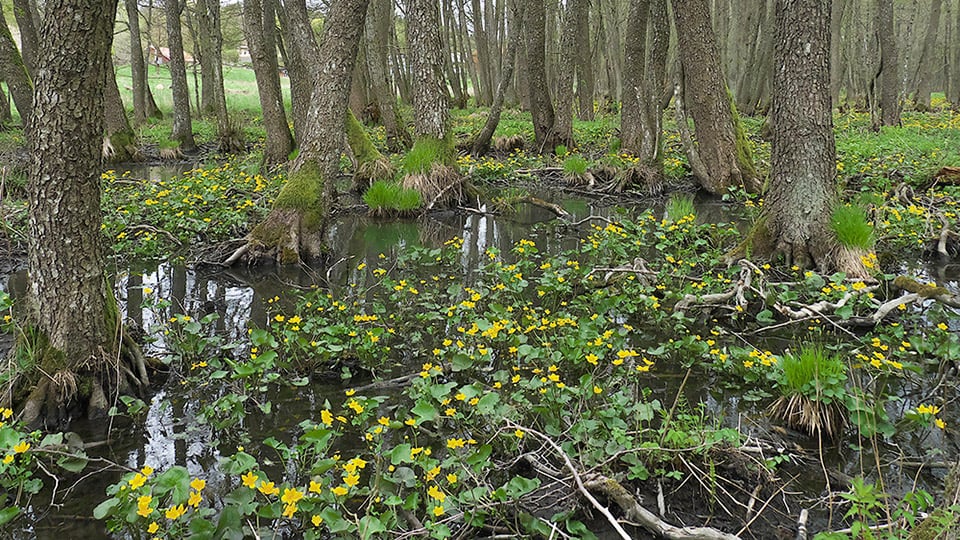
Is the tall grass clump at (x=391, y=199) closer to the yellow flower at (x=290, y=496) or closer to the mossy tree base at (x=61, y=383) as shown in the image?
the mossy tree base at (x=61, y=383)

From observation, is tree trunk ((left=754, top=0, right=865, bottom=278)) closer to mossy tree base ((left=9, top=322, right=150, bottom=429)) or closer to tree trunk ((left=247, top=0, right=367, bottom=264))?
tree trunk ((left=247, top=0, right=367, bottom=264))

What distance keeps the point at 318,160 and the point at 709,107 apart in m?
5.81

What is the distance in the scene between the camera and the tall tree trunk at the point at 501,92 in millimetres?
12617

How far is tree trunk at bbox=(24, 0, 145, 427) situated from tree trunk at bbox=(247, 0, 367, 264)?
2.99 metres

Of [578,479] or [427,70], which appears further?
[427,70]

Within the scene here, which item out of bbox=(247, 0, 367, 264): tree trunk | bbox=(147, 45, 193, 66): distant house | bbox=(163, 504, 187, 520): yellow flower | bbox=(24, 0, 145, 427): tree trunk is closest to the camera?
bbox=(163, 504, 187, 520): yellow flower

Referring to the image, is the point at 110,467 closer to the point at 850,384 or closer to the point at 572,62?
the point at 850,384

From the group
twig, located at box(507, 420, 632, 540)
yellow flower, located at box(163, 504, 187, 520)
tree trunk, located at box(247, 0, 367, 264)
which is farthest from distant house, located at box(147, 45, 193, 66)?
twig, located at box(507, 420, 632, 540)

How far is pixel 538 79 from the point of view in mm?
13453

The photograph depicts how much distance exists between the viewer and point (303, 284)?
622cm

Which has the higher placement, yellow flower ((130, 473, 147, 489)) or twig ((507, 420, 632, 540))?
yellow flower ((130, 473, 147, 489))

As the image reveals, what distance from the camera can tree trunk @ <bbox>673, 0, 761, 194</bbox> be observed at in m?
8.97

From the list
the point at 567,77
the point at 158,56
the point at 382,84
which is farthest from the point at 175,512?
the point at 158,56

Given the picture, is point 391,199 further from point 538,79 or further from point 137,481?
point 137,481
